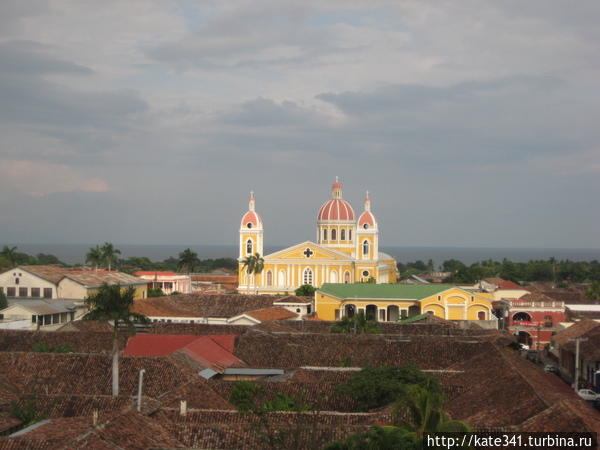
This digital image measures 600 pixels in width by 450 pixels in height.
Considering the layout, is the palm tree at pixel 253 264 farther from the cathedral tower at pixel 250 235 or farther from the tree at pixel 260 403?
the tree at pixel 260 403

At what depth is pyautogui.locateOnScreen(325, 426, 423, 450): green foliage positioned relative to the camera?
16.2 m

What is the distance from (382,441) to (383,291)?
171ft

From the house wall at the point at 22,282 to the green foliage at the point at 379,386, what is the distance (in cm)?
3713

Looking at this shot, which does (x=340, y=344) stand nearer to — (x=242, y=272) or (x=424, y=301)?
(x=424, y=301)

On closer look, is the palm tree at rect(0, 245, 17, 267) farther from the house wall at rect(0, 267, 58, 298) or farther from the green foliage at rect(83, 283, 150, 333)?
the green foliage at rect(83, 283, 150, 333)

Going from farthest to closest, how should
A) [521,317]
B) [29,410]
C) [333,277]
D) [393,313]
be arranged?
[333,277], [393,313], [521,317], [29,410]

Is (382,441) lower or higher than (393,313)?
higher

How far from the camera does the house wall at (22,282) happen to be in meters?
60.8

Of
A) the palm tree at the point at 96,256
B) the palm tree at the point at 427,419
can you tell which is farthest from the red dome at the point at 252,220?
the palm tree at the point at 427,419

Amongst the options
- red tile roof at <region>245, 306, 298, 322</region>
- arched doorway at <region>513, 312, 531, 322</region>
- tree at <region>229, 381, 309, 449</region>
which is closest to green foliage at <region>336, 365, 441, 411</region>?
tree at <region>229, 381, 309, 449</region>

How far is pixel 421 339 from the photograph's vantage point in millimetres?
40469

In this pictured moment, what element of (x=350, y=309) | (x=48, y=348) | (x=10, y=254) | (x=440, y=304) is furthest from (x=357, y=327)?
(x=10, y=254)

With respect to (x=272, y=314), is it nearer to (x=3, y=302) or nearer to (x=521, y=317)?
(x=3, y=302)

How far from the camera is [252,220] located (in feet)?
284
